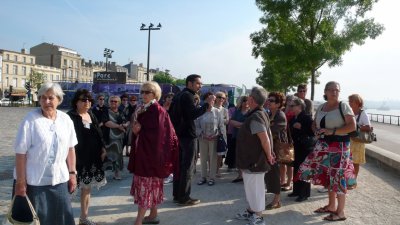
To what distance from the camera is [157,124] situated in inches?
173

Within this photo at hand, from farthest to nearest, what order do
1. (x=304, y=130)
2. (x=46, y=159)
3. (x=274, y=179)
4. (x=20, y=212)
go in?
(x=304, y=130) < (x=274, y=179) < (x=46, y=159) < (x=20, y=212)

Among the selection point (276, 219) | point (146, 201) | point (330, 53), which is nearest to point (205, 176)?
point (276, 219)

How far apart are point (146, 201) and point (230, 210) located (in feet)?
5.37

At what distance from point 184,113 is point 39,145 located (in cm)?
278

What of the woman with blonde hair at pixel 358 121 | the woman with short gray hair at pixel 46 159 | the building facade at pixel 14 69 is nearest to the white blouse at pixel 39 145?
the woman with short gray hair at pixel 46 159

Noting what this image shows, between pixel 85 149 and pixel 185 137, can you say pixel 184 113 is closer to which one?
pixel 185 137

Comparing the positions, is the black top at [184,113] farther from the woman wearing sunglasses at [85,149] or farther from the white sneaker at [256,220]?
the white sneaker at [256,220]

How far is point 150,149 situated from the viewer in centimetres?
438

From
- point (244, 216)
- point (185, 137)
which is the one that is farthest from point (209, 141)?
point (244, 216)

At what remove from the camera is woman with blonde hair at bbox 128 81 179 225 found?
438 cm

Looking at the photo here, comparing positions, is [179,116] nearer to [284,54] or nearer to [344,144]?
[344,144]

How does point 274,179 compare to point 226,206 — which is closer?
point 274,179

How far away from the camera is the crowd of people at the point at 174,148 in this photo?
3.26 metres

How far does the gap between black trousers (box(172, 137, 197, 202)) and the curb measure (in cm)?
501
